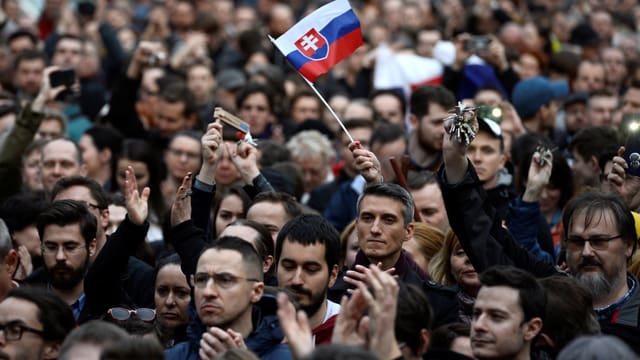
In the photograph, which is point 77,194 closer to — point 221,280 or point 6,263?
point 6,263

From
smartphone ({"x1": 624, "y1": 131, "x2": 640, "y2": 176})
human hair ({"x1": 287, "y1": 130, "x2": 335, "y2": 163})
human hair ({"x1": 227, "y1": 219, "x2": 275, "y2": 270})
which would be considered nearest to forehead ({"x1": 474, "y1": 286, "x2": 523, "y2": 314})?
human hair ({"x1": 227, "y1": 219, "x2": 275, "y2": 270})

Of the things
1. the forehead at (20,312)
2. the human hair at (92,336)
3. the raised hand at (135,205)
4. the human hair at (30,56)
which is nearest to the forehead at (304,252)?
the raised hand at (135,205)

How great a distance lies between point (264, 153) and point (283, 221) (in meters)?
2.98

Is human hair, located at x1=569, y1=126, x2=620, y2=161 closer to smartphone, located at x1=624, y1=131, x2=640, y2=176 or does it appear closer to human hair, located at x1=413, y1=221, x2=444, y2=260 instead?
smartphone, located at x1=624, y1=131, x2=640, y2=176

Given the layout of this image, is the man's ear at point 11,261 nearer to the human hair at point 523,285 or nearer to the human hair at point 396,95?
the human hair at point 523,285

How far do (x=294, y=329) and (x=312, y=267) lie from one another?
168 centimetres

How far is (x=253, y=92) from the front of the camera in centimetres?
→ 1393

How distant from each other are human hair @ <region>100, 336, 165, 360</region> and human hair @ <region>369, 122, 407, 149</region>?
6.09 metres

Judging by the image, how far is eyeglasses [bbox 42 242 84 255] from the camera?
340 inches

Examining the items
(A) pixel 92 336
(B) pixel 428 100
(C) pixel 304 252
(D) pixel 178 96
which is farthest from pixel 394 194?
(D) pixel 178 96

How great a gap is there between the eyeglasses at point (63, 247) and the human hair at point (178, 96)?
545 centimetres

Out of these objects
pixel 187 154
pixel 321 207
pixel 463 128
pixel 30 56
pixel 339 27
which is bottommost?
pixel 321 207

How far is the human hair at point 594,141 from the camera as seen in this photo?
35.1 feet

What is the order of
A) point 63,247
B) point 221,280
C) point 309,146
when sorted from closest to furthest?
point 221,280 → point 63,247 → point 309,146
